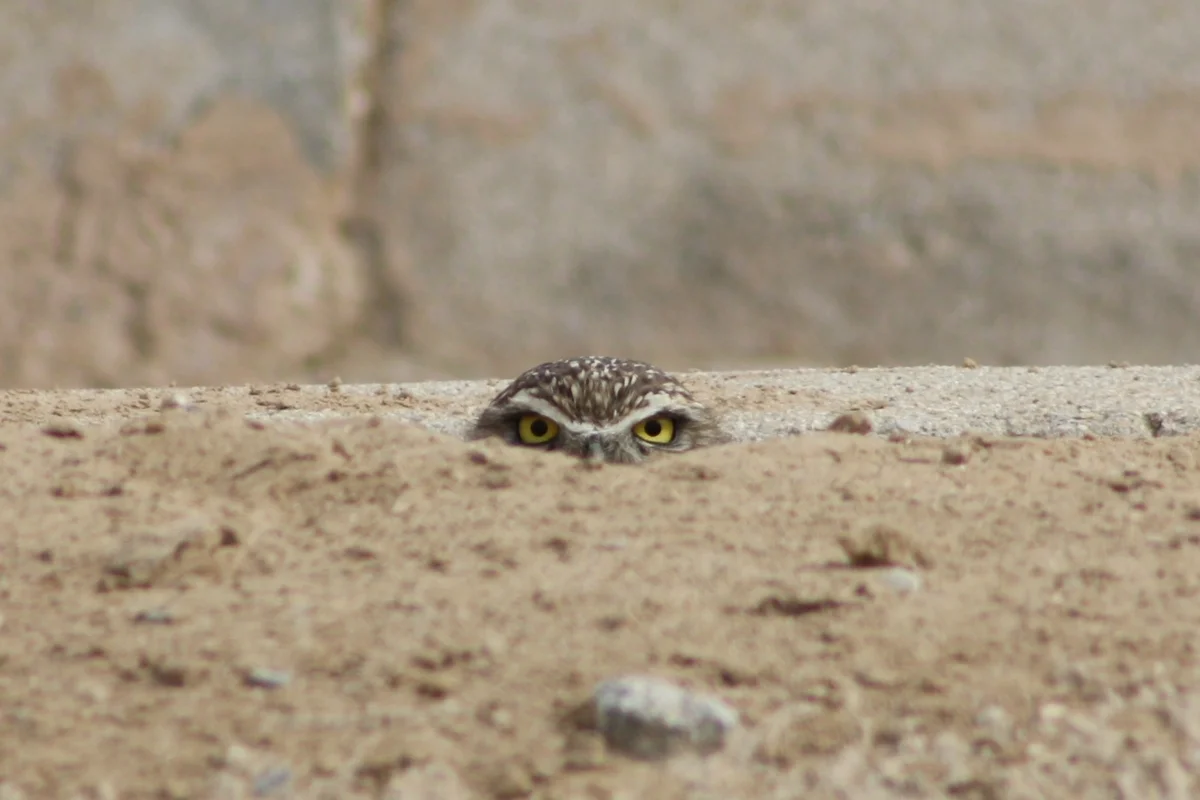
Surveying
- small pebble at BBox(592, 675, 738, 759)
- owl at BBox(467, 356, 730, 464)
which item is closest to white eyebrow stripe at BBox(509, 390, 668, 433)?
owl at BBox(467, 356, 730, 464)

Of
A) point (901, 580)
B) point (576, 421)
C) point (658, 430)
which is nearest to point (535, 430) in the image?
point (576, 421)

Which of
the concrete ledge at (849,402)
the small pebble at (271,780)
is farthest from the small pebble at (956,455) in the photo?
the small pebble at (271,780)

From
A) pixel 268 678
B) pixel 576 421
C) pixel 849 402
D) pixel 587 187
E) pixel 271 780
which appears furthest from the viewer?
pixel 587 187

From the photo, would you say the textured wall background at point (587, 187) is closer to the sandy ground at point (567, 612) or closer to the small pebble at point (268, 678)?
the sandy ground at point (567, 612)

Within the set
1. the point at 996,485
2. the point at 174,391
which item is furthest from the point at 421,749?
the point at 174,391

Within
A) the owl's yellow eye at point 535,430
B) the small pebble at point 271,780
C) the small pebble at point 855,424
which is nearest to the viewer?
the small pebble at point 271,780

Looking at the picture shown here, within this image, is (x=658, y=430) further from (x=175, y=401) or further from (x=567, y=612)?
(x=567, y=612)

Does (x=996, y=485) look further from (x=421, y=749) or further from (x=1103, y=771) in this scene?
(x=421, y=749)
